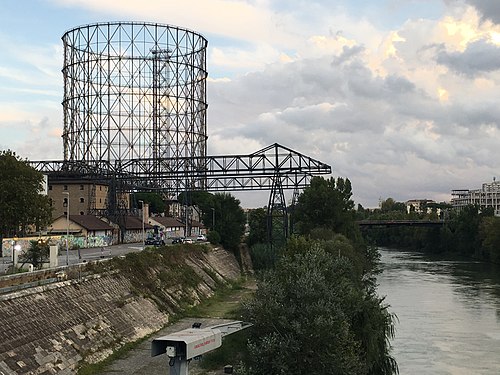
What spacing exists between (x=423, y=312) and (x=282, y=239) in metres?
26.4

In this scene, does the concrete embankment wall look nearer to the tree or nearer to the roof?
the tree

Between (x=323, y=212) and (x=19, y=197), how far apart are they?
4893 centimetres

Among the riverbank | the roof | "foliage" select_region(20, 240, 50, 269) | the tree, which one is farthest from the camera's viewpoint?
the roof

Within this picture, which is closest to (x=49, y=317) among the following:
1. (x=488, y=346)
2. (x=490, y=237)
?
(x=488, y=346)

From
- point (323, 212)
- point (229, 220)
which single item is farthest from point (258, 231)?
point (323, 212)

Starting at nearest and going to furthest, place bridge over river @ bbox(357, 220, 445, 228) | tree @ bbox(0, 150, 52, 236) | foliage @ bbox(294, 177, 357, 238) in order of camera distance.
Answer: tree @ bbox(0, 150, 52, 236)
foliage @ bbox(294, 177, 357, 238)
bridge over river @ bbox(357, 220, 445, 228)

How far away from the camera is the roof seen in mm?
73275

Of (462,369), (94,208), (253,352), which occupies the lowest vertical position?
(462,369)

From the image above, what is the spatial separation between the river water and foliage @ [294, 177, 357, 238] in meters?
9.26

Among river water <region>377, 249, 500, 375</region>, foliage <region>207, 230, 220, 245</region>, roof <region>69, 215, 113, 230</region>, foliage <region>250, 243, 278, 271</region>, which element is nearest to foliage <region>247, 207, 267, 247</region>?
foliage <region>250, 243, 278, 271</region>

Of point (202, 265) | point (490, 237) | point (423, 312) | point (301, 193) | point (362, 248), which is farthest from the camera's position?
point (490, 237)

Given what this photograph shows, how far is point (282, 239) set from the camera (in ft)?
262

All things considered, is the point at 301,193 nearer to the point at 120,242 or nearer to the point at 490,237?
the point at 120,242

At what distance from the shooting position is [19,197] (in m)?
50.5
